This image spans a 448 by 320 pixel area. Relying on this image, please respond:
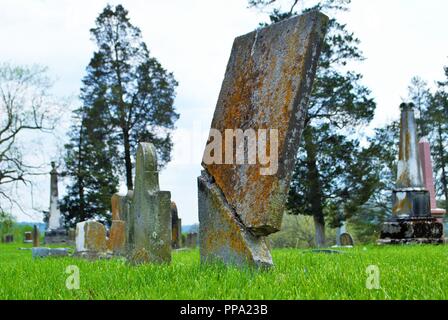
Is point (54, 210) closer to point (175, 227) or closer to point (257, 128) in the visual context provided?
point (175, 227)

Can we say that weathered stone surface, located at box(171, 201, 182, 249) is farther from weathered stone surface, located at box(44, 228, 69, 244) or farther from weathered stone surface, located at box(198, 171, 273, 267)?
weathered stone surface, located at box(44, 228, 69, 244)

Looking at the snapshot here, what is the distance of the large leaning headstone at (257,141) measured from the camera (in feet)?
18.5

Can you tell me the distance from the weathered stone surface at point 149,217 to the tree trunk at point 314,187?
57.4 feet

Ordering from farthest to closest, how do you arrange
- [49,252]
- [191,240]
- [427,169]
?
[191,240]
[427,169]
[49,252]

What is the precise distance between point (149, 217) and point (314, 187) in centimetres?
Answer: 1804

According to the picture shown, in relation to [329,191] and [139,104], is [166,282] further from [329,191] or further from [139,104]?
[139,104]

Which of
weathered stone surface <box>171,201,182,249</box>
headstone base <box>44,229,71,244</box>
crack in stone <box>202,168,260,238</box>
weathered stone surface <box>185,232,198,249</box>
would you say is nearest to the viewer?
crack in stone <box>202,168,260,238</box>

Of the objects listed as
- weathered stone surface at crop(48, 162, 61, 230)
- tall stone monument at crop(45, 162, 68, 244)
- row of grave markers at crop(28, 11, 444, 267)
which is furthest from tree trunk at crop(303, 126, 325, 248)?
row of grave markers at crop(28, 11, 444, 267)

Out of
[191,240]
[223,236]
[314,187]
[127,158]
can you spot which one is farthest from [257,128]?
[127,158]

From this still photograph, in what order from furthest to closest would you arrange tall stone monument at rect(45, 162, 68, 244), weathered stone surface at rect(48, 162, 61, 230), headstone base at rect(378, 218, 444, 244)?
weathered stone surface at rect(48, 162, 61, 230) → tall stone monument at rect(45, 162, 68, 244) → headstone base at rect(378, 218, 444, 244)

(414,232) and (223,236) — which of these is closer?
(223,236)

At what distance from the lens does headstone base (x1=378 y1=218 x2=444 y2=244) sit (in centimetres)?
1523

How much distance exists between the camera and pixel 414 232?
50.2 ft
